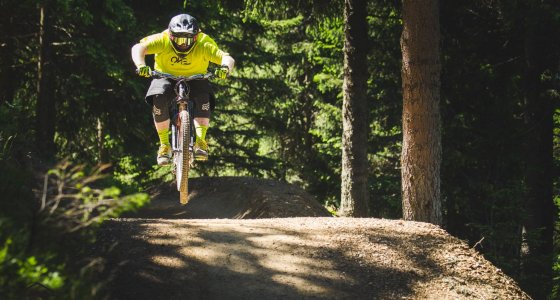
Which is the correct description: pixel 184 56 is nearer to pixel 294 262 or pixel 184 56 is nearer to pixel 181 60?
pixel 181 60

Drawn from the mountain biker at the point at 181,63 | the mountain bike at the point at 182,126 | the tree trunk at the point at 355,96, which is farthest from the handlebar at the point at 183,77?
the tree trunk at the point at 355,96

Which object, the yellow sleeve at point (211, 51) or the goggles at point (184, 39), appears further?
the yellow sleeve at point (211, 51)

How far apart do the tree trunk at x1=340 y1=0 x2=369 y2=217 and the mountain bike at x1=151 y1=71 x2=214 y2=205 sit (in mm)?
4168

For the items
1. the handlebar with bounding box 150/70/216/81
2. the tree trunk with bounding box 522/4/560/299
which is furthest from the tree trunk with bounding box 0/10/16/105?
the tree trunk with bounding box 522/4/560/299

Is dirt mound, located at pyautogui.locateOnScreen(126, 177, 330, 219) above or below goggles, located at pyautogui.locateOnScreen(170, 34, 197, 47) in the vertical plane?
below

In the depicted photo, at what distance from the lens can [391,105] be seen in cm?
1609

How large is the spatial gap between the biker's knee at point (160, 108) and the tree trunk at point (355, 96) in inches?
175

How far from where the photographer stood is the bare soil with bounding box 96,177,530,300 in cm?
596

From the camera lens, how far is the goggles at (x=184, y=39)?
8.69m

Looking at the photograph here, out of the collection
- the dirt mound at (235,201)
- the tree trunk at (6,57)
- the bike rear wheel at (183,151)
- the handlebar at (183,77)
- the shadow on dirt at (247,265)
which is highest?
the tree trunk at (6,57)

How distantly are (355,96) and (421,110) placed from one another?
3.43 metres

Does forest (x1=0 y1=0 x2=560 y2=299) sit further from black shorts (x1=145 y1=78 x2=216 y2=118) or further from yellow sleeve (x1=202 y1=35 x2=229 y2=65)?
yellow sleeve (x1=202 y1=35 x2=229 y2=65)

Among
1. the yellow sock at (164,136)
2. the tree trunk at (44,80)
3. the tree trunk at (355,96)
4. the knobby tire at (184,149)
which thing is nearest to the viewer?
the knobby tire at (184,149)

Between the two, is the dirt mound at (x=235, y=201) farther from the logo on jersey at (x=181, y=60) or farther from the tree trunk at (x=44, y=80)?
the logo on jersey at (x=181, y=60)
